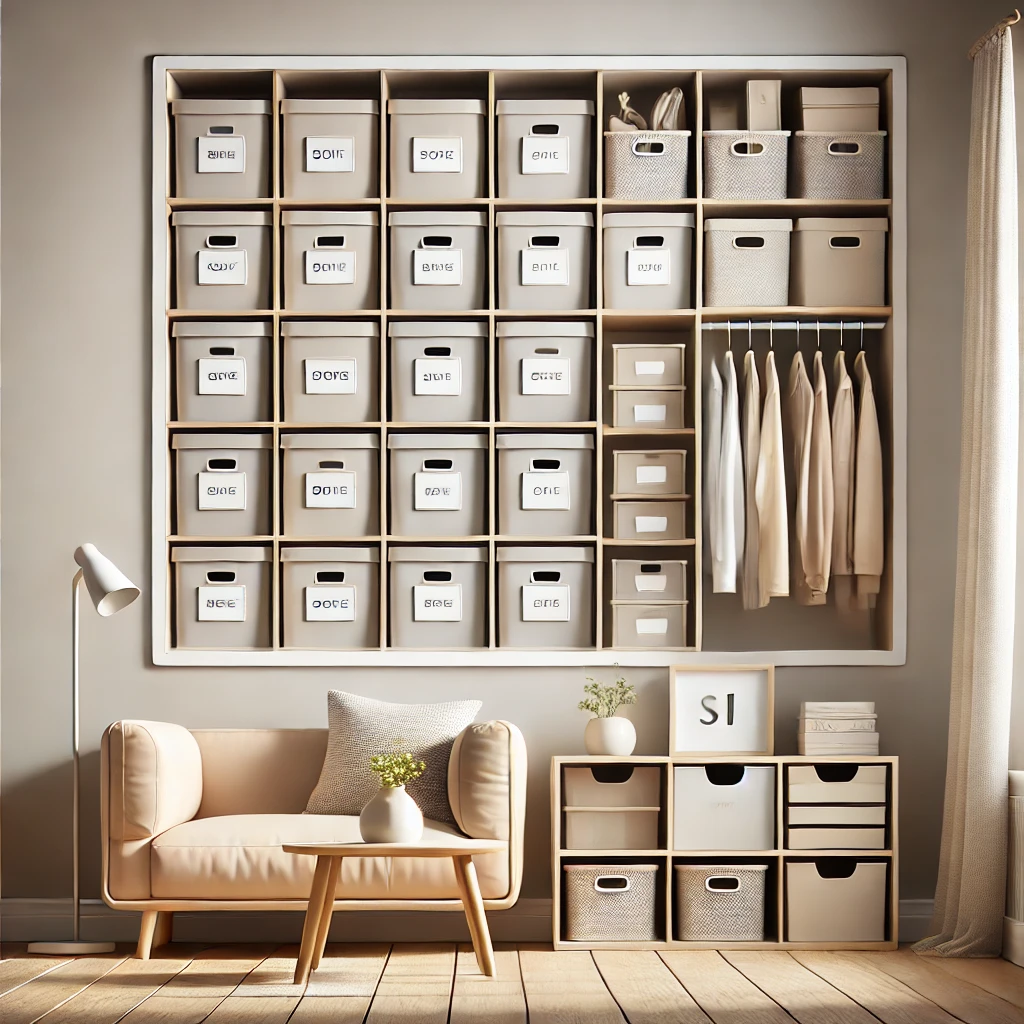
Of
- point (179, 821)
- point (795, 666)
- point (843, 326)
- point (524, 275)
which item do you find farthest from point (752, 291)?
point (179, 821)

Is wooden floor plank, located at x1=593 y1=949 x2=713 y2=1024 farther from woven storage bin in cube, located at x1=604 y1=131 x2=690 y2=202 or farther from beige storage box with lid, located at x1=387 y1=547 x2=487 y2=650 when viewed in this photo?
woven storage bin in cube, located at x1=604 y1=131 x2=690 y2=202

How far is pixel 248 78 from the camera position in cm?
389

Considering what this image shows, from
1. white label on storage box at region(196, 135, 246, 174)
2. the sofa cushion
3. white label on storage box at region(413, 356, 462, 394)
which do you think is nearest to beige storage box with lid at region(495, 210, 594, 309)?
white label on storage box at region(413, 356, 462, 394)

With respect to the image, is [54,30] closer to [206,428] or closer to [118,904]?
[206,428]

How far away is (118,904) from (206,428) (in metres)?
1.44

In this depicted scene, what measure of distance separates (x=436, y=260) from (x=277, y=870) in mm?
1898

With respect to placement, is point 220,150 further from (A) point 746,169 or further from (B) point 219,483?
(A) point 746,169

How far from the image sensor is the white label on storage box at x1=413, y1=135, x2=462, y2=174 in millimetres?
3822

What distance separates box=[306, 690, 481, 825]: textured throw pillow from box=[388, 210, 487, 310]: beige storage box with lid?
127 centimetres

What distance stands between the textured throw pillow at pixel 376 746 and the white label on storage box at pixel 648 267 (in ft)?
4.78

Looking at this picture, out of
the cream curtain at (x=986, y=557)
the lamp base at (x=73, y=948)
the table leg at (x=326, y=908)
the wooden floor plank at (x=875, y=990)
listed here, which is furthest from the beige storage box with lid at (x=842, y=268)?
the lamp base at (x=73, y=948)

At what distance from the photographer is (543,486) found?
3.78m

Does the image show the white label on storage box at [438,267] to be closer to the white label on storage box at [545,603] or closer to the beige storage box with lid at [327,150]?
the beige storage box with lid at [327,150]

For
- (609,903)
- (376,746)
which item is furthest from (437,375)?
(609,903)
